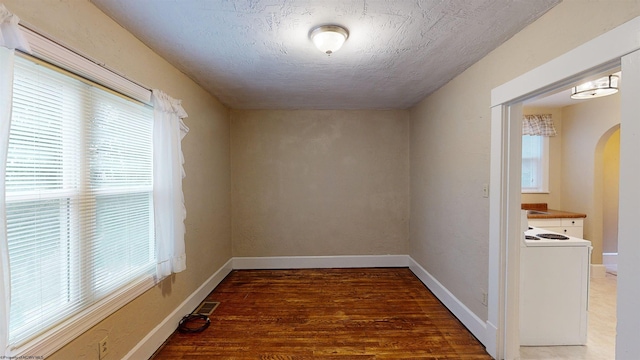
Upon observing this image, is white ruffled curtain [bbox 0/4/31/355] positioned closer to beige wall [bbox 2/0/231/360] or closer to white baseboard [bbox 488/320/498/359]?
beige wall [bbox 2/0/231/360]

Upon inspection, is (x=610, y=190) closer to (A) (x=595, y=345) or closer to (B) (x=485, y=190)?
(A) (x=595, y=345)

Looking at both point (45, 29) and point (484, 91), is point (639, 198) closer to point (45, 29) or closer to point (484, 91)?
point (484, 91)

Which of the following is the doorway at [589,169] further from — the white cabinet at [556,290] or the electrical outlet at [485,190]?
the electrical outlet at [485,190]

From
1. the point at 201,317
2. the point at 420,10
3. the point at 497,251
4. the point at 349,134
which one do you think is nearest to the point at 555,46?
the point at 420,10

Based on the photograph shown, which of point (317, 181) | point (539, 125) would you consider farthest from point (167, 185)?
point (539, 125)

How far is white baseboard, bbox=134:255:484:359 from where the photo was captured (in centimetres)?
213

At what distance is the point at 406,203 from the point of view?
4.15 m

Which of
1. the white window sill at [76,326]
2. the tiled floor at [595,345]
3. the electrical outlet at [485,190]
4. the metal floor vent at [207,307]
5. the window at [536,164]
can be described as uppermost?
the window at [536,164]

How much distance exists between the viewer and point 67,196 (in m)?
1.45

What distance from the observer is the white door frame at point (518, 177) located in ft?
3.88

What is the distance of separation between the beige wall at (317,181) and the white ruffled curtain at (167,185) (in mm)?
1744

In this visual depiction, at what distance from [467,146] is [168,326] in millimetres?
3204

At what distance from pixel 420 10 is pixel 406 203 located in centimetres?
301

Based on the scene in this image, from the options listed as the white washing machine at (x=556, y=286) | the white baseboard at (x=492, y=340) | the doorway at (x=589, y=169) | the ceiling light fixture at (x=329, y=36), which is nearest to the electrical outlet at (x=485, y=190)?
the white washing machine at (x=556, y=286)
